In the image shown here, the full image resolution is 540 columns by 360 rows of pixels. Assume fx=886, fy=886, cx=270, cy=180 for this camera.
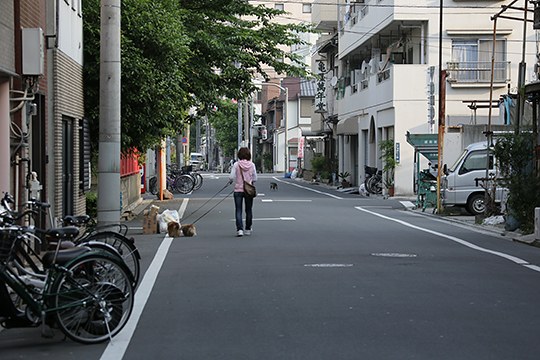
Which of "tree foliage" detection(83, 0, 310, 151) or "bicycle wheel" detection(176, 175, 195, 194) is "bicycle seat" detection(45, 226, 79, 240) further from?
"bicycle wheel" detection(176, 175, 195, 194)

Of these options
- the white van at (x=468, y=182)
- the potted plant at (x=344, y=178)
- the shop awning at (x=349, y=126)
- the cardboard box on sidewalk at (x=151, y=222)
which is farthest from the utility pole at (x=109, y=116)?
the shop awning at (x=349, y=126)

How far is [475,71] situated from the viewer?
39.0 meters

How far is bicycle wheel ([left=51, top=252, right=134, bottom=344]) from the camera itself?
24.8 feet

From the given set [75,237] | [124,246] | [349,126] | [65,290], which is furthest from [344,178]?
[65,290]

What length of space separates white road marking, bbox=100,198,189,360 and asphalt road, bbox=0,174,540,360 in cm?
2

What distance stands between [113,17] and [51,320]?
7.34m

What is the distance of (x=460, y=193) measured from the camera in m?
27.6

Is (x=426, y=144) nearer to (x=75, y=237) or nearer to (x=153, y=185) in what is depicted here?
(x=153, y=185)

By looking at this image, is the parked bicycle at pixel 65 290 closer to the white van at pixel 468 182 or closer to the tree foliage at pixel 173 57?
the tree foliage at pixel 173 57

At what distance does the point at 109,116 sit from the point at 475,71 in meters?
27.9

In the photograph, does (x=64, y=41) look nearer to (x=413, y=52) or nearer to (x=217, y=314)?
(x=217, y=314)

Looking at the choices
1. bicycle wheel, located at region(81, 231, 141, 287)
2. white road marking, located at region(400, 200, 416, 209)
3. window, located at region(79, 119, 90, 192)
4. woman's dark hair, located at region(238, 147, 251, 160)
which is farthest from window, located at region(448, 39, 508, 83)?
bicycle wheel, located at region(81, 231, 141, 287)

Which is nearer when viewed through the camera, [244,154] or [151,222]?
[244,154]

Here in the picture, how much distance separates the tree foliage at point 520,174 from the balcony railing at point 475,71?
19.1m
